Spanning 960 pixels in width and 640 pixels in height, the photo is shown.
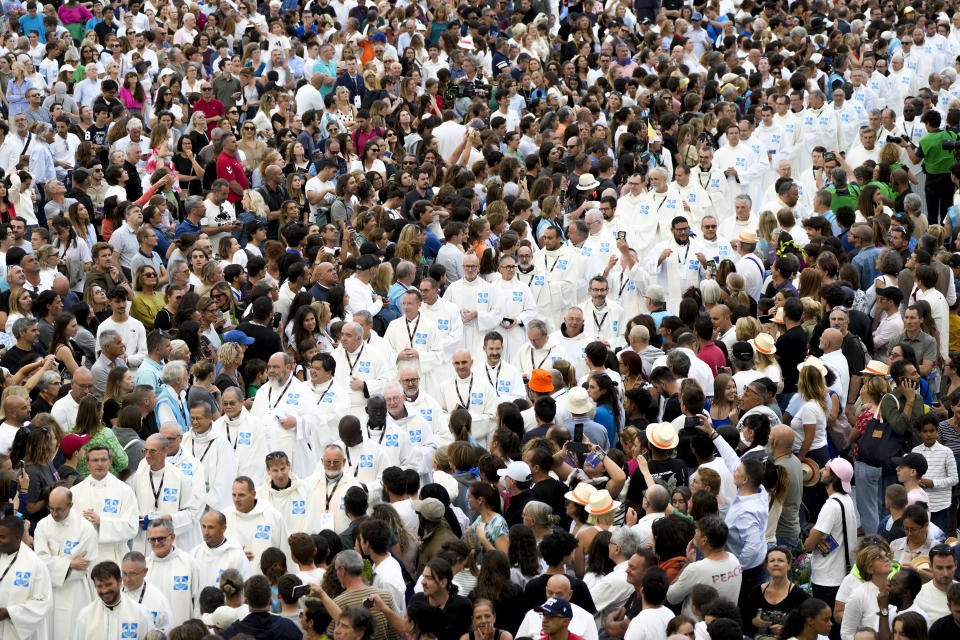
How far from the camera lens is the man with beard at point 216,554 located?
917 centimetres

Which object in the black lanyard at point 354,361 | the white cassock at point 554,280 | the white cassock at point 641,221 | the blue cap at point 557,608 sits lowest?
the blue cap at point 557,608

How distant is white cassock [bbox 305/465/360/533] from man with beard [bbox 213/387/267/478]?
860 mm

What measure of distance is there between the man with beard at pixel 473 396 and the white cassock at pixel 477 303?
1.31 metres

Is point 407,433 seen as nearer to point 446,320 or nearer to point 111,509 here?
point 446,320

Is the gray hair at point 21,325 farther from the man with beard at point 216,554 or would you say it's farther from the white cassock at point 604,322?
the white cassock at point 604,322

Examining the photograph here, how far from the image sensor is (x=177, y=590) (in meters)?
9.28

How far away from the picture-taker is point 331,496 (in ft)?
32.7

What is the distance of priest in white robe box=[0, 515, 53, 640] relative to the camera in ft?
29.6

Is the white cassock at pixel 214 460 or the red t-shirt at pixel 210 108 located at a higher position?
the red t-shirt at pixel 210 108

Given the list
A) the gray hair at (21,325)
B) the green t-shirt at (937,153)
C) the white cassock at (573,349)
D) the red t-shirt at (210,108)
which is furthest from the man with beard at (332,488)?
the green t-shirt at (937,153)

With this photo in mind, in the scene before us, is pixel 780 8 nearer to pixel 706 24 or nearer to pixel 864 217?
pixel 706 24

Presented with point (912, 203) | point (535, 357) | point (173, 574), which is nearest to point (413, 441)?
point (535, 357)

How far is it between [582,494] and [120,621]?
3.09m

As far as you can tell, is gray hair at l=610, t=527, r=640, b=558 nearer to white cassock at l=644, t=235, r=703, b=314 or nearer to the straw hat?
the straw hat
